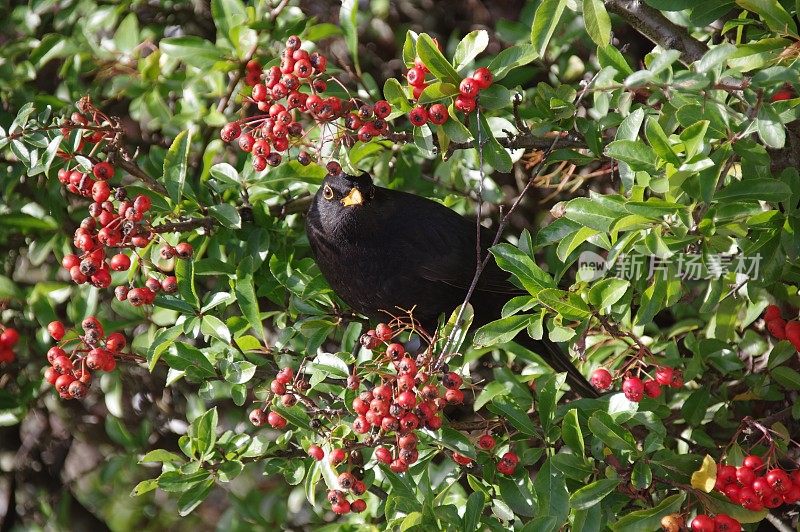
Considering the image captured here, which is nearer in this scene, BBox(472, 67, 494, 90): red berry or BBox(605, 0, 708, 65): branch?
BBox(472, 67, 494, 90): red berry

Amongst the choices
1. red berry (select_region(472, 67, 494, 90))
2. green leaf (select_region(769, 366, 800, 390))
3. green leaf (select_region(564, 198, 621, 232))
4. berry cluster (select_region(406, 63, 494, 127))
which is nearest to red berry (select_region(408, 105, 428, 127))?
berry cluster (select_region(406, 63, 494, 127))

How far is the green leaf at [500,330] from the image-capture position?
2008 millimetres

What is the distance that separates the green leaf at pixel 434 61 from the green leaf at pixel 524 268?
1.26 feet

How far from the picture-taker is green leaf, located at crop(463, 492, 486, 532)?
198 centimetres

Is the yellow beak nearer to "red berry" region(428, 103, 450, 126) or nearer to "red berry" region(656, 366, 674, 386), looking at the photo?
"red berry" region(428, 103, 450, 126)

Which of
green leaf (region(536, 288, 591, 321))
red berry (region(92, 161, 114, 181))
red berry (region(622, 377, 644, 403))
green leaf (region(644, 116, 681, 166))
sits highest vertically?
green leaf (region(644, 116, 681, 166))

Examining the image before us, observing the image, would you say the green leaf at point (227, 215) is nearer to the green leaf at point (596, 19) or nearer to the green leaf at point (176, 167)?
the green leaf at point (176, 167)

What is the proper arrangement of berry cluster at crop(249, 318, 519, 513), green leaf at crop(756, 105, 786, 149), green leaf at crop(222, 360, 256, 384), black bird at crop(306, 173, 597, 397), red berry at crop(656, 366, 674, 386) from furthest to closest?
1. black bird at crop(306, 173, 597, 397)
2. green leaf at crop(222, 360, 256, 384)
3. red berry at crop(656, 366, 674, 386)
4. berry cluster at crop(249, 318, 519, 513)
5. green leaf at crop(756, 105, 786, 149)

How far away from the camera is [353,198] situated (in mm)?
2518

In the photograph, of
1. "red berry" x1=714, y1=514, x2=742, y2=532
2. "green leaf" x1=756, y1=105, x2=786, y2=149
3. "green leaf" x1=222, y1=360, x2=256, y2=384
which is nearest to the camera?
"green leaf" x1=756, y1=105, x2=786, y2=149

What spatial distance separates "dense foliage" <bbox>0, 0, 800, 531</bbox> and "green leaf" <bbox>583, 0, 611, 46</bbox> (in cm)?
1

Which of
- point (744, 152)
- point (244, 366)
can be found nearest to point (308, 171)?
point (244, 366)

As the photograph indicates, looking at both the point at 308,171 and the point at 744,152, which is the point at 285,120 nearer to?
the point at 308,171

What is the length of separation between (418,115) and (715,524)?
1.08m
